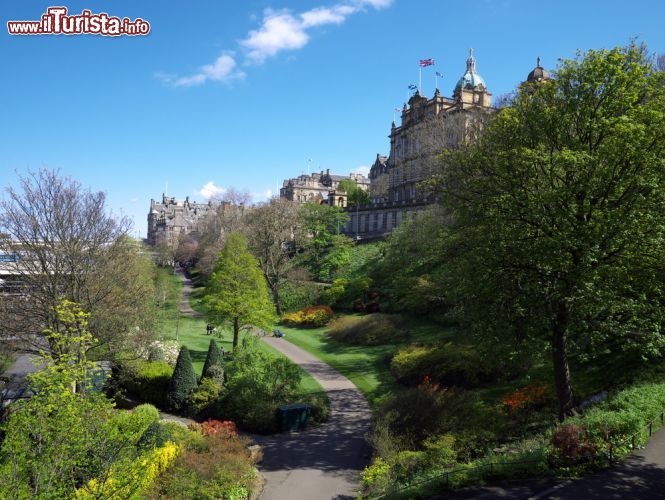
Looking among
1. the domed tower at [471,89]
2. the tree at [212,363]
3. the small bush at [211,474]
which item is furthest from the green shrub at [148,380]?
the domed tower at [471,89]

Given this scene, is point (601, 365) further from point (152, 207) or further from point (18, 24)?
point (152, 207)

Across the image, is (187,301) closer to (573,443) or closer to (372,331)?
(372,331)

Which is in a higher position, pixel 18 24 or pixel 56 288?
pixel 18 24

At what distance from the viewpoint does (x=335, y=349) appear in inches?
1448

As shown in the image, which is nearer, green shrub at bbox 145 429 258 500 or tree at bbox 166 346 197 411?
green shrub at bbox 145 429 258 500

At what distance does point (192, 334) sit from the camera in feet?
144

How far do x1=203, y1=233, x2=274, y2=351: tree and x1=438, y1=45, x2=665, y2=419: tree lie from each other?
58.4 ft

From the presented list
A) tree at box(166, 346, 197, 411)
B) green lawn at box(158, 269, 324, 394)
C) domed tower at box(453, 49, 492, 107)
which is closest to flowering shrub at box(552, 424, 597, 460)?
green lawn at box(158, 269, 324, 394)

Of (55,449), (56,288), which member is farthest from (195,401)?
(55,449)

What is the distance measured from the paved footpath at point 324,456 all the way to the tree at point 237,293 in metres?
9.12

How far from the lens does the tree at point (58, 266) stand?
22141mm

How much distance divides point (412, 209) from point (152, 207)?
122057 mm

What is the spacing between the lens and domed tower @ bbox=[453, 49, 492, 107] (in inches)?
2867

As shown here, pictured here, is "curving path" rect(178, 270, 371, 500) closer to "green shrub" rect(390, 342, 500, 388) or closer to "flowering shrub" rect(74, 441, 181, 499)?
"green shrub" rect(390, 342, 500, 388)
